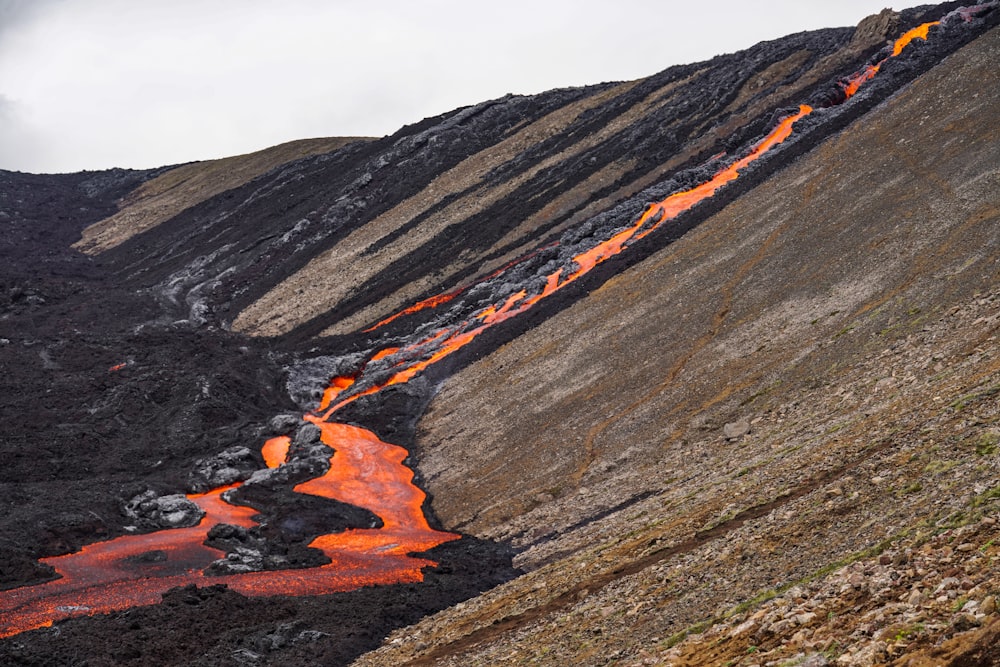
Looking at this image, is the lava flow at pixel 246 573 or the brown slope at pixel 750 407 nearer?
the brown slope at pixel 750 407

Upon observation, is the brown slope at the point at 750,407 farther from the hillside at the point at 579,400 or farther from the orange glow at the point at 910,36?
the orange glow at the point at 910,36

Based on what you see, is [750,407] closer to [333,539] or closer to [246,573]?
[333,539]

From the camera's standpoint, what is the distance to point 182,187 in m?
135

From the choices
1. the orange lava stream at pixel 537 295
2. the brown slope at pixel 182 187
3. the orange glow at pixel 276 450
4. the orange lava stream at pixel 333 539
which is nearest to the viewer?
the orange lava stream at pixel 333 539

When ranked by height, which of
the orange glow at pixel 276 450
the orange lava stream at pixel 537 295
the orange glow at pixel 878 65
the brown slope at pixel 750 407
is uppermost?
the orange glow at pixel 878 65

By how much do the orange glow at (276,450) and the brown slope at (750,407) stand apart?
25.5 ft

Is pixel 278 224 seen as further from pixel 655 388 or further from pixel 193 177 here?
pixel 655 388

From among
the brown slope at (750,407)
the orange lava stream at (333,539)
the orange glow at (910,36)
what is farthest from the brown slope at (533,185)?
the brown slope at (750,407)

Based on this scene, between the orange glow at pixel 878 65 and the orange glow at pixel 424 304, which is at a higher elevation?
the orange glow at pixel 878 65

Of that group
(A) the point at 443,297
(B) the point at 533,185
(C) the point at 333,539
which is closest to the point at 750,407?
(C) the point at 333,539

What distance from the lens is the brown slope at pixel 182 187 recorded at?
4710 inches

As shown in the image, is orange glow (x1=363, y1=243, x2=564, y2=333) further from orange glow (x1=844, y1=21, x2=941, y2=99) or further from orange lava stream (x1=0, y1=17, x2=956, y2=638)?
orange glow (x1=844, y1=21, x2=941, y2=99)

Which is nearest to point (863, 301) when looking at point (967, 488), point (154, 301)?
point (967, 488)

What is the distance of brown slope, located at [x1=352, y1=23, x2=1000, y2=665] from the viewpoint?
55.5 ft
